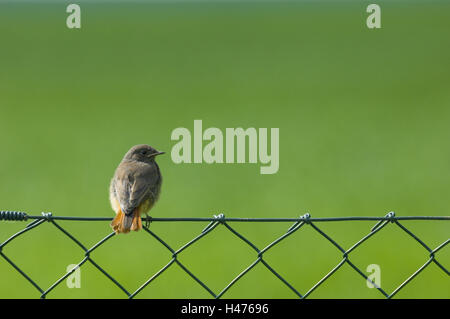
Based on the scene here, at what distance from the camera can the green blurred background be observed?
8.12m

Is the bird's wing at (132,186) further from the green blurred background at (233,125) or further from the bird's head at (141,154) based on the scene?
the green blurred background at (233,125)

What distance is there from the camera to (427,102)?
1457cm

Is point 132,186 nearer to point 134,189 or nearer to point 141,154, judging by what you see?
point 134,189

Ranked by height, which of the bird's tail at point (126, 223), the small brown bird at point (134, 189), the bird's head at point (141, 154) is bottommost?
the bird's tail at point (126, 223)

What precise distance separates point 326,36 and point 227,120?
25.9 ft

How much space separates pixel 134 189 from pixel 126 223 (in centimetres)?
60

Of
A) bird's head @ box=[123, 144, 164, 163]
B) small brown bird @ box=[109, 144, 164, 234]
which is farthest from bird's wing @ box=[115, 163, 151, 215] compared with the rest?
bird's head @ box=[123, 144, 164, 163]

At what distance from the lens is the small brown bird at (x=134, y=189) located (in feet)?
14.3

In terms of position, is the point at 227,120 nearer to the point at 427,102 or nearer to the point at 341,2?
the point at 427,102

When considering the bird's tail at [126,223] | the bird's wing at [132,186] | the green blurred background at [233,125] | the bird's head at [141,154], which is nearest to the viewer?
the bird's tail at [126,223]

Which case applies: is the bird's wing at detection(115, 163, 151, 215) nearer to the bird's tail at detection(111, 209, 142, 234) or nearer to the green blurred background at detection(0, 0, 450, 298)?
the bird's tail at detection(111, 209, 142, 234)

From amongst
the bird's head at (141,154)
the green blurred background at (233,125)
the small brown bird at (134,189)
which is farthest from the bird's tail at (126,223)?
the green blurred background at (233,125)

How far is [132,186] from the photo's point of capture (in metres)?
4.93

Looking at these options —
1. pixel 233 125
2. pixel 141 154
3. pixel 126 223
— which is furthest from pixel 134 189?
pixel 233 125
